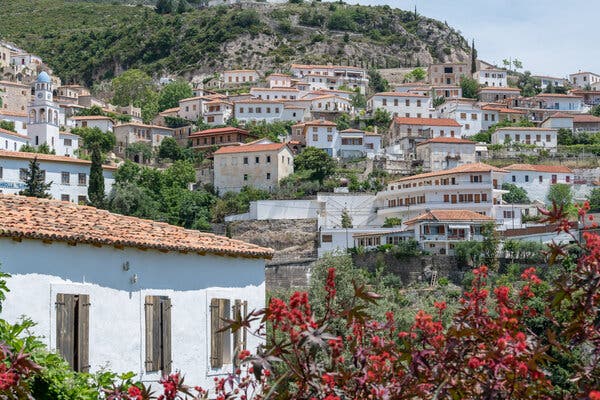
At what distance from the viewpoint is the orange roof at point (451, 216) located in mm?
73312

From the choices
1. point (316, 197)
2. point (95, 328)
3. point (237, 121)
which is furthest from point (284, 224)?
point (95, 328)

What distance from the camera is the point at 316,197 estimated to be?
82.8 meters

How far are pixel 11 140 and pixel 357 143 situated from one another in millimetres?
31537

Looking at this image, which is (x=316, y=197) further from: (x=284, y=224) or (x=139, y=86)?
(x=139, y=86)

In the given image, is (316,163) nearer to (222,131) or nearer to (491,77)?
(222,131)

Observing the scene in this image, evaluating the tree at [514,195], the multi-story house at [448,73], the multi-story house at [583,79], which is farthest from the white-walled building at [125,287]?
Answer: the multi-story house at [583,79]

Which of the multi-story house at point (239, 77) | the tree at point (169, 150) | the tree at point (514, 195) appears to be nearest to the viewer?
the tree at point (514, 195)

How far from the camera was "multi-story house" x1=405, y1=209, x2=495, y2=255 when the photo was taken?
240ft

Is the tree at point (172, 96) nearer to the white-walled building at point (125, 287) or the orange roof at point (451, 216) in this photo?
the orange roof at point (451, 216)

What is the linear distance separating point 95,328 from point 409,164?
81004 millimetres

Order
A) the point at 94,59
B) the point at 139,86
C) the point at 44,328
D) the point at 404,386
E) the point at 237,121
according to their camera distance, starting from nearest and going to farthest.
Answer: the point at 404,386 < the point at 44,328 < the point at 237,121 < the point at 139,86 < the point at 94,59

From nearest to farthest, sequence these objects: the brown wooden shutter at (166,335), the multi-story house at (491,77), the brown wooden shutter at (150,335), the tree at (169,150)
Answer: the brown wooden shutter at (150,335) → the brown wooden shutter at (166,335) → the tree at (169,150) → the multi-story house at (491,77)

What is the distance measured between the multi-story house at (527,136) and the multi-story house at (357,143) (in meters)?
13.7

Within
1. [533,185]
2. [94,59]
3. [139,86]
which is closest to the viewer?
[533,185]
